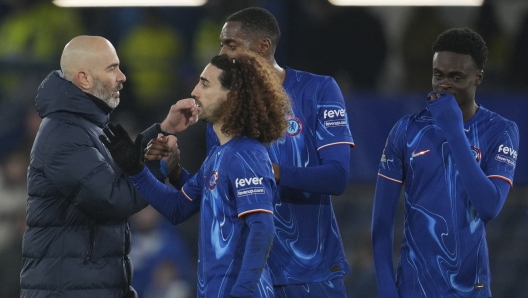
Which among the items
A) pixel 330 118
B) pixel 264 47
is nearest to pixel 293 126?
pixel 330 118

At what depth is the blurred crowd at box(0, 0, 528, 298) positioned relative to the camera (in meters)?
8.34

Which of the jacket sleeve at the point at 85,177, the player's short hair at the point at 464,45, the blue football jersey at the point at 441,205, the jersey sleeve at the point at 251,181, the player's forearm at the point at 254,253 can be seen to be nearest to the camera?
the player's forearm at the point at 254,253

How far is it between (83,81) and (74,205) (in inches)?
23.9

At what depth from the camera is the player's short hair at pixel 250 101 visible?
388 cm

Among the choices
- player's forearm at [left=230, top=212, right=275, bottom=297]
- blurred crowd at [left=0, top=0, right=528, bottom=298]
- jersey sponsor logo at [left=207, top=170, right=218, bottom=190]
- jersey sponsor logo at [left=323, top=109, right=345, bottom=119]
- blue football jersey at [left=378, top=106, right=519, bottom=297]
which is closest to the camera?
player's forearm at [left=230, top=212, right=275, bottom=297]

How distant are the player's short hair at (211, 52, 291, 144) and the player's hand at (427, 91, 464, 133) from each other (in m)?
0.63

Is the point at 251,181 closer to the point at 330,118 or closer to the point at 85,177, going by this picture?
the point at 330,118

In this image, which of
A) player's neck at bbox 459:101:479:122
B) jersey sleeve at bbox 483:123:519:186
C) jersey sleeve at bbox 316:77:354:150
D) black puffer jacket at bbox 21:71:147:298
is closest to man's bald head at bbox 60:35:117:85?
black puffer jacket at bbox 21:71:147:298

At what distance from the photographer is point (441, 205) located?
4004 mm

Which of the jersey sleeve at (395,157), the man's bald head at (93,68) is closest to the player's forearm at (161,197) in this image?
the man's bald head at (93,68)

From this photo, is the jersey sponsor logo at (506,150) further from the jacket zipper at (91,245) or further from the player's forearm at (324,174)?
the jacket zipper at (91,245)

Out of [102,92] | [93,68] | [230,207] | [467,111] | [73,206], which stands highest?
[467,111]

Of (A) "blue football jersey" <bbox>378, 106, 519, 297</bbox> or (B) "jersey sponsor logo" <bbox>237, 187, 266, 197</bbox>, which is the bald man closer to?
(B) "jersey sponsor logo" <bbox>237, 187, 266, 197</bbox>

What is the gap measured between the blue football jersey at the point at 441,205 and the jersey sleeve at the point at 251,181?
23.3 inches
